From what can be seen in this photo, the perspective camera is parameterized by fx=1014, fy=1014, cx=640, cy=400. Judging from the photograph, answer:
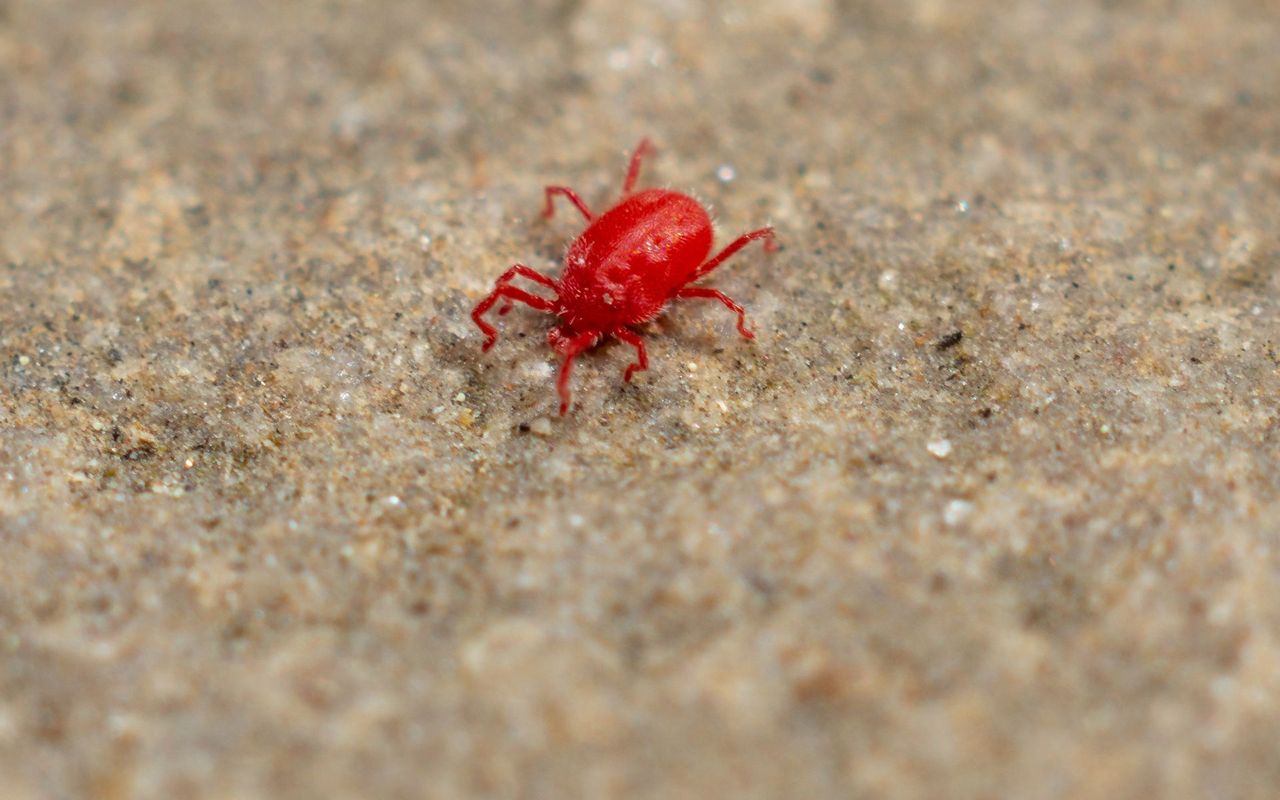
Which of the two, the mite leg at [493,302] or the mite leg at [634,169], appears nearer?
the mite leg at [493,302]

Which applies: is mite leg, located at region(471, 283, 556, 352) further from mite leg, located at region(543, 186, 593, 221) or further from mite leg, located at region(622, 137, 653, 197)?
mite leg, located at region(622, 137, 653, 197)

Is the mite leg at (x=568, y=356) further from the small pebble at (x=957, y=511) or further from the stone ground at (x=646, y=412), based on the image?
the small pebble at (x=957, y=511)

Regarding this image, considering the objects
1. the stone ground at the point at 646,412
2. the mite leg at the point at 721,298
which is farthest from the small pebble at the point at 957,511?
the mite leg at the point at 721,298

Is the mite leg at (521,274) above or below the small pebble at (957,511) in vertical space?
above

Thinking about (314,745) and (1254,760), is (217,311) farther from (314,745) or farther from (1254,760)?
(1254,760)

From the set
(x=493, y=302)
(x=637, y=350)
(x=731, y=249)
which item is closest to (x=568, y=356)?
(x=637, y=350)

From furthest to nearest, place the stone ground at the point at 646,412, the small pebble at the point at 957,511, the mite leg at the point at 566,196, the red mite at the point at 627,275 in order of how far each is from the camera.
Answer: the mite leg at the point at 566,196 → the red mite at the point at 627,275 → the small pebble at the point at 957,511 → the stone ground at the point at 646,412

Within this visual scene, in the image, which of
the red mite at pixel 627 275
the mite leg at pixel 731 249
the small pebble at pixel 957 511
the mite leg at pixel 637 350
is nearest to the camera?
the small pebble at pixel 957 511
